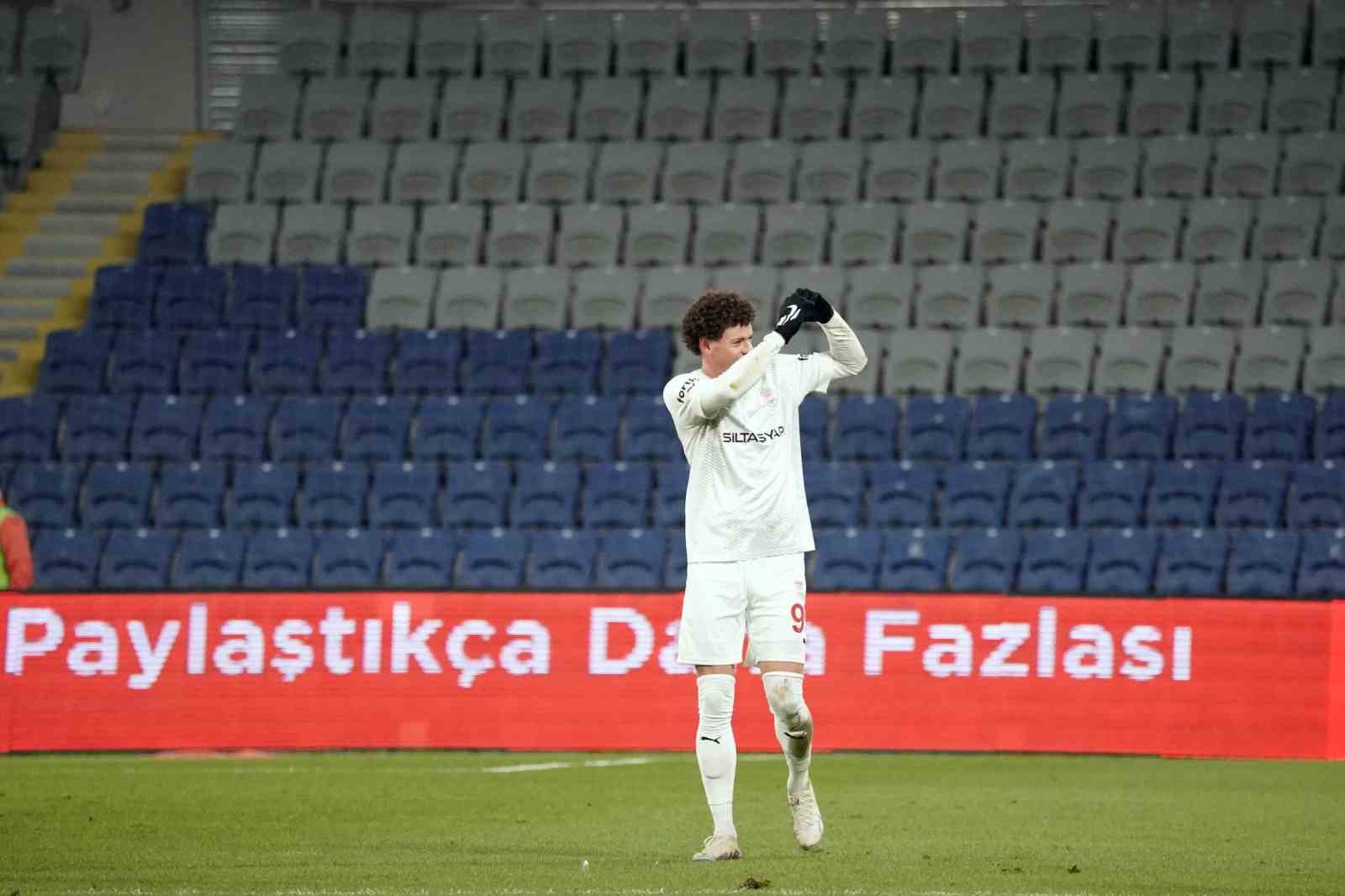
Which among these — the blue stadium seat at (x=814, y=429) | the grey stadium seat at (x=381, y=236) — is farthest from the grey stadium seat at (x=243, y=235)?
the blue stadium seat at (x=814, y=429)

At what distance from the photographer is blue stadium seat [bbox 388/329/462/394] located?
64.7ft

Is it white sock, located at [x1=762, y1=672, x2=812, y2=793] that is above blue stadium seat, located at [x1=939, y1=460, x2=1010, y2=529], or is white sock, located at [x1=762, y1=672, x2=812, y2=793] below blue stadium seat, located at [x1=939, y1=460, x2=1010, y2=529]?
above

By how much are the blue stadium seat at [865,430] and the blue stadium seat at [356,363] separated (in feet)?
15.4

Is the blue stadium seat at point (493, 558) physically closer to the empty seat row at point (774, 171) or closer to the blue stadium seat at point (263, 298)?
the blue stadium seat at point (263, 298)

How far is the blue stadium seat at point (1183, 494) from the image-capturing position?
17359mm

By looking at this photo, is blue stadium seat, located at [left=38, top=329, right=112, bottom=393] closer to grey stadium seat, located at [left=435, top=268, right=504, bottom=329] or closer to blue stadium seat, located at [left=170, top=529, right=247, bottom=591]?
blue stadium seat, located at [left=170, top=529, right=247, bottom=591]

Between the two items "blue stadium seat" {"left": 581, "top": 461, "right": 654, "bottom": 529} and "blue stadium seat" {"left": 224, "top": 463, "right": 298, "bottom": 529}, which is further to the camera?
"blue stadium seat" {"left": 224, "top": 463, "right": 298, "bottom": 529}

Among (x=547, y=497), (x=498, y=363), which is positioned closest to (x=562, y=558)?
(x=547, y=497)

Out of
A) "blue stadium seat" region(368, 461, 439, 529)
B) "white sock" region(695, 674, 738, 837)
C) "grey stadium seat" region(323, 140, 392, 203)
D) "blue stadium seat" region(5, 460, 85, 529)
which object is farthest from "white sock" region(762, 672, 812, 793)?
"grey stadium seat" region(323, 140, 392, 203)

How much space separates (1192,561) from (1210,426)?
1779 millimetres

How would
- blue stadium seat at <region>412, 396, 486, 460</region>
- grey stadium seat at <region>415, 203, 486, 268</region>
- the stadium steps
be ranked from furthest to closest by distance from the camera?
1. the stadium steps
2. grey stadium seat at <region>415, 203, 486, 268</region>
3. blue stadium seat at <region>412, 396, 486, 460</region>

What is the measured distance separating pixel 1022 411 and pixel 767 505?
11257 mm

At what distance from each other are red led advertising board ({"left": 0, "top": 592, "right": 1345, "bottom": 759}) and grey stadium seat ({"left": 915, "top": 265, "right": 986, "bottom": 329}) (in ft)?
20.8

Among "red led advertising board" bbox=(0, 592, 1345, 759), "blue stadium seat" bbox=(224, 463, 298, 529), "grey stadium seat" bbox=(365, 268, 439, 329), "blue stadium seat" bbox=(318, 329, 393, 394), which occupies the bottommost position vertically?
"red led advertising board" bbox=(0, 592, 1345, 759)
